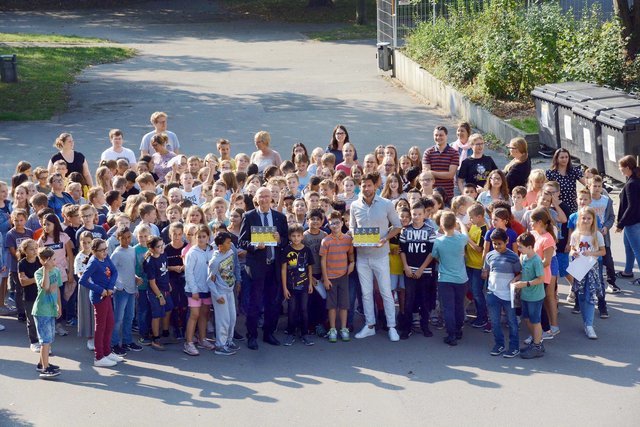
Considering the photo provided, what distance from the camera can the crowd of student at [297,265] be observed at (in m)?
10.7

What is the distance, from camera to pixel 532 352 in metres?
10.6

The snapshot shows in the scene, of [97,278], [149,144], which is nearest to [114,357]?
[97,278]

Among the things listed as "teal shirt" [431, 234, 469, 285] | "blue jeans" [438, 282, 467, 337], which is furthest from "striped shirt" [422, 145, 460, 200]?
"blue jeans" [438, 282, 467, 337]

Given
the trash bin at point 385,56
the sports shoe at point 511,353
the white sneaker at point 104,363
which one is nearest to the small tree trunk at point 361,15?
the trash bin at point 385,56

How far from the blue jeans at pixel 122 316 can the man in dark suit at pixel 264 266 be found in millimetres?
1244

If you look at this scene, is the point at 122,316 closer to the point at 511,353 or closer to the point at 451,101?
the point at 511,353

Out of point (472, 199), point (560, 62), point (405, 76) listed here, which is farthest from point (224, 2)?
point (472, 199)

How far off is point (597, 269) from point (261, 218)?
11.9 ft

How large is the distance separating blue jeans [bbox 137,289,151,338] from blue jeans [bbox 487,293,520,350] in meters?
3.58

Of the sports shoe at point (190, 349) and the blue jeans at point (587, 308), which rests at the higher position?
the blue jeans at point (587, 308)

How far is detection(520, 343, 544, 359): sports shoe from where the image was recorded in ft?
34.6

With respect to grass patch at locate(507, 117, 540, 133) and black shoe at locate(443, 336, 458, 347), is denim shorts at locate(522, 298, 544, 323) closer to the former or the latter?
black shoe at locate(443, 336, 458, 347)

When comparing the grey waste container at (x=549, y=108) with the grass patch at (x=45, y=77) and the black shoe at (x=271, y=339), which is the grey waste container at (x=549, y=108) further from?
the grass patch at (x=45, y=77)

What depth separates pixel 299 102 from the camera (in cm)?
2509
